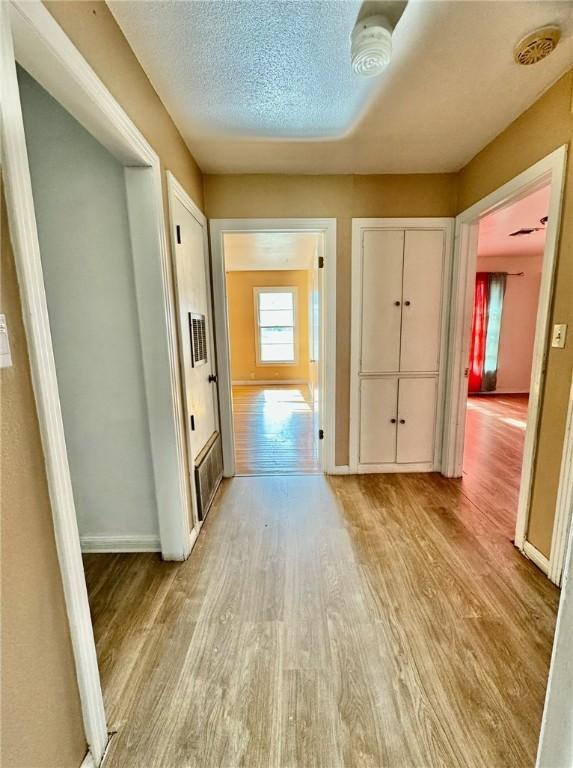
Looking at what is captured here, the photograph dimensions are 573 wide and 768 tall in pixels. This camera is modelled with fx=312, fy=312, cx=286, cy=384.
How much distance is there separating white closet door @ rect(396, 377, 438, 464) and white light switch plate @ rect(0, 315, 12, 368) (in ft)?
8.48

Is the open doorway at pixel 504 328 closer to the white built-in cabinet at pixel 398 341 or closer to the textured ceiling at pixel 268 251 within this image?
the white built-in cabinet at pixel 398 341

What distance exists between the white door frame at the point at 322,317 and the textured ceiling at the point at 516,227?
1284 mm

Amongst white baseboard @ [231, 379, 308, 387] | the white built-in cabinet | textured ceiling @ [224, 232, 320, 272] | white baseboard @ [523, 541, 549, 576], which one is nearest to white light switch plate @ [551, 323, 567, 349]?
the white built-in cabinet

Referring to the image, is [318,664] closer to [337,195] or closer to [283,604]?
[283,604]

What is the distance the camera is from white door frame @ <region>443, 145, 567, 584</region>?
5.29 feet

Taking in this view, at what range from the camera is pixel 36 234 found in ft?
2.37

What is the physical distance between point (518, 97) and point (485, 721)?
2742 millimetres

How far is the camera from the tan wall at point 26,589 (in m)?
0.68

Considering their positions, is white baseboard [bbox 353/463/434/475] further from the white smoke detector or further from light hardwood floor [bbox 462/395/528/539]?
the white smoke detector

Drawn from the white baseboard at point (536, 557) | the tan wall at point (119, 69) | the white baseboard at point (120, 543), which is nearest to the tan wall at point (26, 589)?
the tan wall at point (119, 69)

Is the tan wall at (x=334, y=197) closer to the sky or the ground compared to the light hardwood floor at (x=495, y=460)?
closer to the sky

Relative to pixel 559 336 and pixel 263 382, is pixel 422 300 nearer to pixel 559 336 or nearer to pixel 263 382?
pixel 559 336

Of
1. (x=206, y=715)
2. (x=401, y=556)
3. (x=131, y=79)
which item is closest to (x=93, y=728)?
(x=206, y=715)

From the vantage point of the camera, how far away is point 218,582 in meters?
1.63
